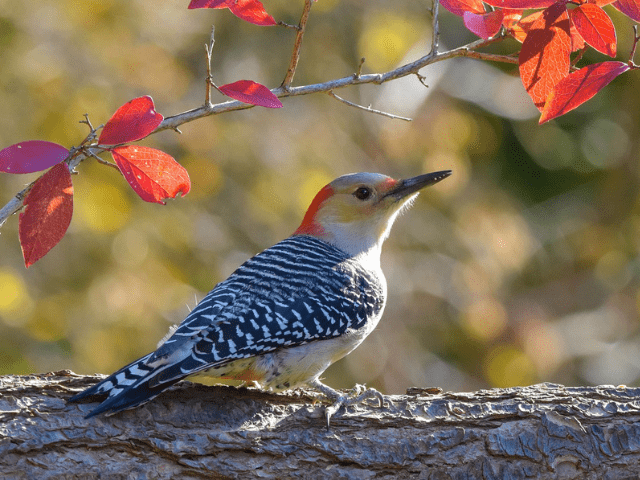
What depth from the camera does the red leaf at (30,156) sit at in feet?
10.2

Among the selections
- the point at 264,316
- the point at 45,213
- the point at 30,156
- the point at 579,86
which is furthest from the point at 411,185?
the point at 30,156

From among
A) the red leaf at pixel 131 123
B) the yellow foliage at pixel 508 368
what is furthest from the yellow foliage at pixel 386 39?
the red leaf at pixel 131 123

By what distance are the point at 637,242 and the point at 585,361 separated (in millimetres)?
1752

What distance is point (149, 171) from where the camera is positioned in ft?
11.2

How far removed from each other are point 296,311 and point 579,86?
208cm

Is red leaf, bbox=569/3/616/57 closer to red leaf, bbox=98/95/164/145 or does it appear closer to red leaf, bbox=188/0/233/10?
red leaf, bbox=188/0/233/10

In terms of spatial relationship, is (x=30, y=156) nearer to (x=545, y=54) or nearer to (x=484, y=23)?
(x=484, y=23)

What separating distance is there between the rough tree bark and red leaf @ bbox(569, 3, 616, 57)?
6.58 ft

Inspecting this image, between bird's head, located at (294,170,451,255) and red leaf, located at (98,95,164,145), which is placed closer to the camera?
red leaf, located at (98,95,164,145)

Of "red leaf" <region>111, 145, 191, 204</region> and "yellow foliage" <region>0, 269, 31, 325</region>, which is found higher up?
"yellow foliage" <region>0, 269, 31, 325</region>

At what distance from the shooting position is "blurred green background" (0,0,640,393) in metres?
7.91

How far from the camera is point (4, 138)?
26.1 ft

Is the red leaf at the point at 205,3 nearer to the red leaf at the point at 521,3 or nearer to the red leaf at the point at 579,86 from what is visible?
the red leaf at the point at 521,3

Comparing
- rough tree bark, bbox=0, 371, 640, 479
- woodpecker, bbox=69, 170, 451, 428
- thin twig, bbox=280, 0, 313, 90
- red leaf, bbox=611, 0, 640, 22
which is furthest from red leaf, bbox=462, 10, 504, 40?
rough tree bark, bbox=0, 371, 640, 479
